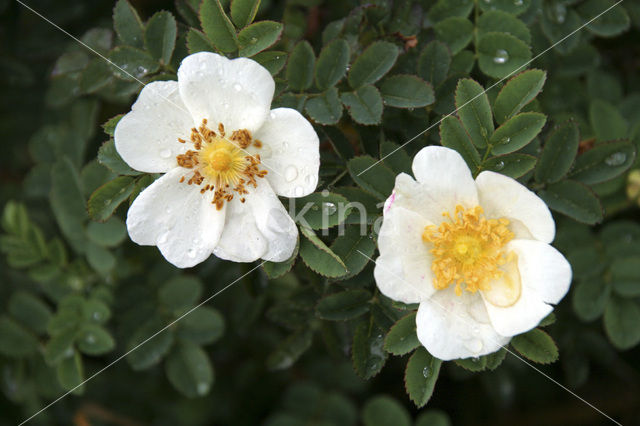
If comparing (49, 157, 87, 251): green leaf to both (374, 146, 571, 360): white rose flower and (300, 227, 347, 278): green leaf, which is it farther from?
(374, 146, 571, 360): white rose flower

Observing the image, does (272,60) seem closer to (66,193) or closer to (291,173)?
(291,173)

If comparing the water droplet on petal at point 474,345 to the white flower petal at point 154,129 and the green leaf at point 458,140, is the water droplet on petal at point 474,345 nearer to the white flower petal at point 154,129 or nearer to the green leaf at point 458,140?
the green leaf at point 458,140

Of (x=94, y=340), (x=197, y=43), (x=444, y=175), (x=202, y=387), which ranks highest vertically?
(x=197, y=43)

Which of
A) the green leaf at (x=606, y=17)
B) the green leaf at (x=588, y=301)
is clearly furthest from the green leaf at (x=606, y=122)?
the green leaf at (x=588, y=301)

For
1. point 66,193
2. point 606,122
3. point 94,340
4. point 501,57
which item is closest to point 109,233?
point 66,193

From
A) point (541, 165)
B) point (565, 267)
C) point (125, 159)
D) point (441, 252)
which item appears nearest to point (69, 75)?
point (125, 159)

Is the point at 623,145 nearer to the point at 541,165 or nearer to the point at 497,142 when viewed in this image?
the point at 541,165

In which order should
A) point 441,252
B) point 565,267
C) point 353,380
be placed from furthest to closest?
point 353,380 < point 441,252 < point 565,267

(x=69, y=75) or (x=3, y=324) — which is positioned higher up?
(x=69, y=75)
